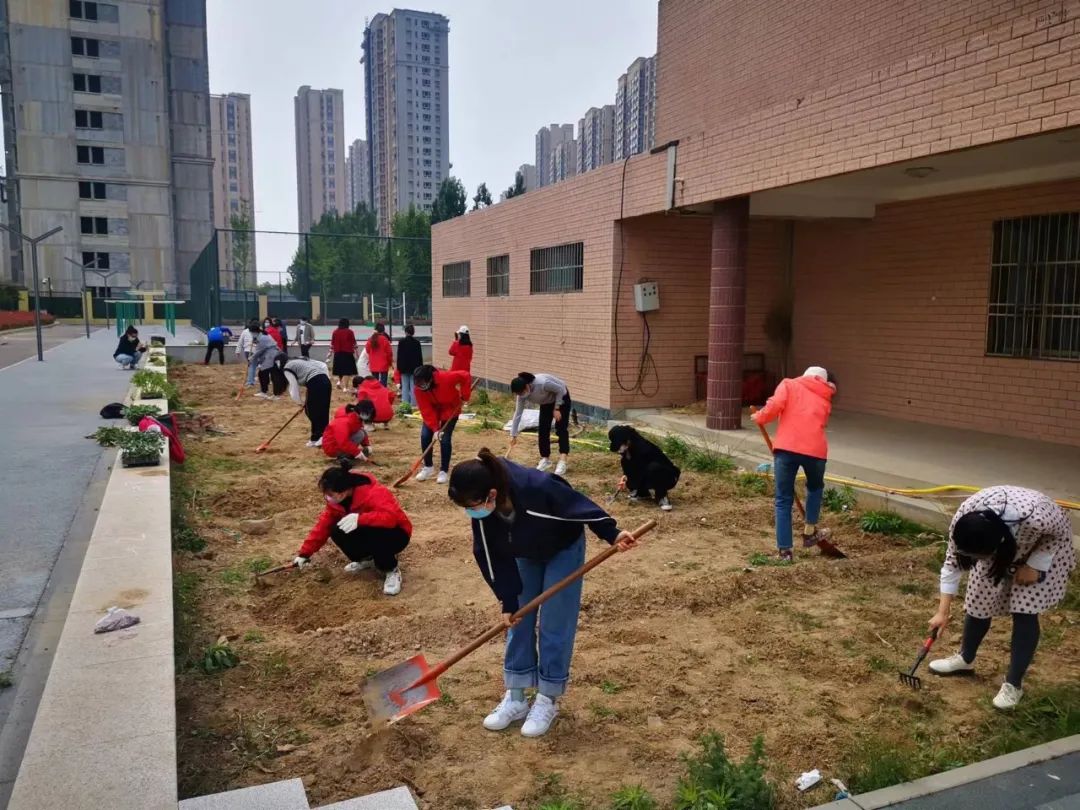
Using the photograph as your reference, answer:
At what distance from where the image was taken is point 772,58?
39.2ft

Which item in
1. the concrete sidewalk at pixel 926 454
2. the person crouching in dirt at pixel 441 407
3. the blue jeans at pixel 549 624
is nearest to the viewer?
the blue jeans at pixel 549 624

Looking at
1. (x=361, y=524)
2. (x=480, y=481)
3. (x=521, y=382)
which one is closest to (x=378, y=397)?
(x=521, y=382)

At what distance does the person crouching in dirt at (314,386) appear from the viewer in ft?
33.4

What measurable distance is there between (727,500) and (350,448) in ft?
13.2

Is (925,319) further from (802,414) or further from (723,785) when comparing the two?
(723,785)

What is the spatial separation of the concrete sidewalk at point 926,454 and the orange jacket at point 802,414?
6.58 feet

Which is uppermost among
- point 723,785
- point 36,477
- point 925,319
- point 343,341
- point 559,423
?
point 925,319

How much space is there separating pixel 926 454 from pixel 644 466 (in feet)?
9.79

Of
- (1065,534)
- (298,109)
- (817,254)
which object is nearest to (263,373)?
(817,254)

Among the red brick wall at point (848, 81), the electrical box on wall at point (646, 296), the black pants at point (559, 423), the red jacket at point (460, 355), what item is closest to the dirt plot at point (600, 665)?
the black pants at point (559, 423)

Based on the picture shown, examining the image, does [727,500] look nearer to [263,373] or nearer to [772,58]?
[772,58]

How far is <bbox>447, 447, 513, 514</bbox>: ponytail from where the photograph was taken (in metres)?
3.26

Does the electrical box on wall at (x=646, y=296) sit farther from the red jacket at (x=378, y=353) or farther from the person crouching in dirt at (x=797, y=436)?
the person crouching in dirt at (x=797, y=436)

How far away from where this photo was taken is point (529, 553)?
3.50 m
